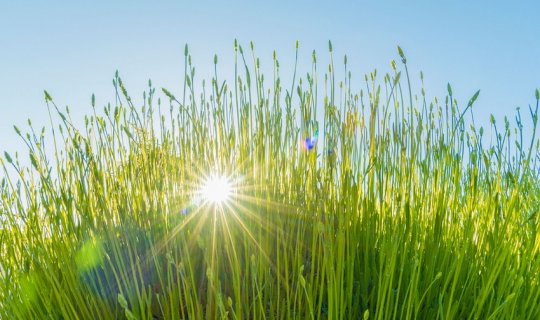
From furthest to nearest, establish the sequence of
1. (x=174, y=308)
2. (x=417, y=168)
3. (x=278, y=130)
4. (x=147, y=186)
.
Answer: (x=417, y=168) → (x=147, y=186) → (x=278, y=130) → (x=174, y=308)

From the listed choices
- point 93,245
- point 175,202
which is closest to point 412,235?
point 175,202

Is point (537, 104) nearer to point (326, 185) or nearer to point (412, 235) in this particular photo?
point (412, 235)

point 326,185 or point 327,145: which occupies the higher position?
point 327,145

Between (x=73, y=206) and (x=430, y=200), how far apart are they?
1.54m

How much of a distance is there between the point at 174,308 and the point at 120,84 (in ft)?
3.20

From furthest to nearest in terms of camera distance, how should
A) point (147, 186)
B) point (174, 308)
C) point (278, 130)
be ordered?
point (147, 186) < point (278, 130) < point (174, 308)

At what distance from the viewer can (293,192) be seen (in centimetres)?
228

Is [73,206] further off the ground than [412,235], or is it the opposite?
[73,206]

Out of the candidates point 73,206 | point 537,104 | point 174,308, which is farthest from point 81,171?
point 537,104

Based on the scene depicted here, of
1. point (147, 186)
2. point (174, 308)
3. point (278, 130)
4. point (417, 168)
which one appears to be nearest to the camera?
point (174, 308)

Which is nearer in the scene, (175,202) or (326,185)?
(326,185)

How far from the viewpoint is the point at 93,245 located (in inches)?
95.9

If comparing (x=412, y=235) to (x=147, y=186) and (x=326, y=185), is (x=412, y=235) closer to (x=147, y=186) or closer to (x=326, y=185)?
(x=326, y=185)

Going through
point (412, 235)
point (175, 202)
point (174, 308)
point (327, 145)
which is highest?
point (327, 145)
